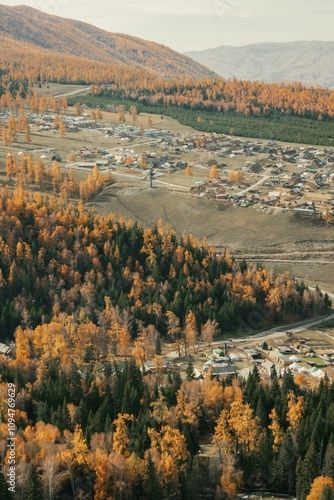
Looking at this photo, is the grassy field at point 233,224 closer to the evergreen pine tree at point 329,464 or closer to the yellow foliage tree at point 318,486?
the evergreen pine tree at point 329,464

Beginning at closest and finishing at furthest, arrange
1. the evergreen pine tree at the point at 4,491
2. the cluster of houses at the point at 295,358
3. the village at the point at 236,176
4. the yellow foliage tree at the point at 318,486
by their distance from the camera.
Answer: the evergreen pine tree at the point at 4,491 → the yellow foliage tree at the point at 318,486 → the cluster of houses at the point at 295,358 → the village at the point at 236,176

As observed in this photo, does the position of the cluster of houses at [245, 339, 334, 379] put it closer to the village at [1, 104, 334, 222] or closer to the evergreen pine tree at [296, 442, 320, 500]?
the evergreen pine tree at [296, 442, 320, 500]

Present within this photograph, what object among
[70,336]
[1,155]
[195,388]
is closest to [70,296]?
[70,336]

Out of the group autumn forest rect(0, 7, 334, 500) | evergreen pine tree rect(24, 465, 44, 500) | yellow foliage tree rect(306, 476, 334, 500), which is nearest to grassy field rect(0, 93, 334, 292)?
autumn forest rect(0, 7, 334, 500)

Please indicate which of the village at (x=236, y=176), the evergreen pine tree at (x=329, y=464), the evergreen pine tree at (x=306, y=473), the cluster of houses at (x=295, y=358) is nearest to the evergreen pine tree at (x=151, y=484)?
the evergreen pine tree at (x=306, y=473)

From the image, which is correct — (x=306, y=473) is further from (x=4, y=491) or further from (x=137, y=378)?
(x=4, y=491)

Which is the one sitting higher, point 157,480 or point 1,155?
point 1,155

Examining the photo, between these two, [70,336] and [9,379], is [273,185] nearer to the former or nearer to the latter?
[70,336]

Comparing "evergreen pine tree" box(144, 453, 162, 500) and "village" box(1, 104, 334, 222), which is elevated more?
"village" box(1, 104, 334, 222)

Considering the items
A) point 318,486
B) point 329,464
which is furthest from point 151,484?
point 329,464

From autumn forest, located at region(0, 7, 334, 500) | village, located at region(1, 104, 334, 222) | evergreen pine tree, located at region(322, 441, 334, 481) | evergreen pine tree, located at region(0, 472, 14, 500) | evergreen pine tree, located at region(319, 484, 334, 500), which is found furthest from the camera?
village, located at region(1, 104, 334, 222)

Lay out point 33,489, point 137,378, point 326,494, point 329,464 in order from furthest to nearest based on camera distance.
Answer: point 137,378
point 329,464
point 326,494
point 33,489
